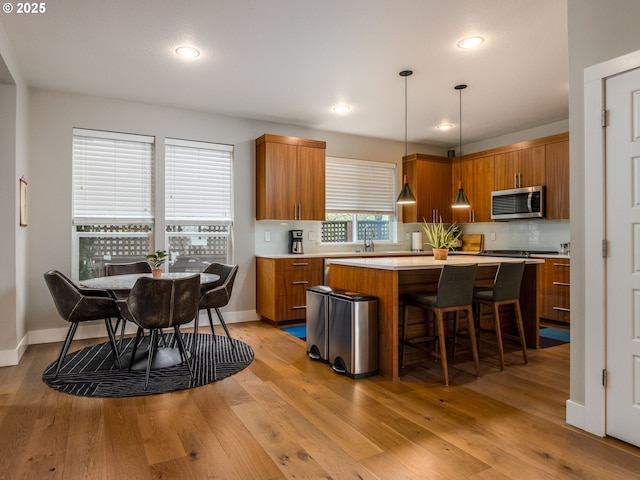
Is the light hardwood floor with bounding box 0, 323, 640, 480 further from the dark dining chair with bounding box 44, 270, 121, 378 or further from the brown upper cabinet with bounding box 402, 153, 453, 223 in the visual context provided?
the brown upper cabinet with bounding box 402, 153, 453, 223

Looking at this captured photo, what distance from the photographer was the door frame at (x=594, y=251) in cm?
219

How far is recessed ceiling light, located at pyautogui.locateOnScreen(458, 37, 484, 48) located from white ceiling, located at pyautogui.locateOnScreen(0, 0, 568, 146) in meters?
0.05

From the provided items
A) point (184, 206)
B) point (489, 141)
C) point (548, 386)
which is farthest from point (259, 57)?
point (489, 141)

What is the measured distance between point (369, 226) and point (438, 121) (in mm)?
1913

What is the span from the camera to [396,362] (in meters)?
3.05

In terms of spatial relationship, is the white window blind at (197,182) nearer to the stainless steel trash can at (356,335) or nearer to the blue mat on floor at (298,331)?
the blue mat on floor at (298,331)

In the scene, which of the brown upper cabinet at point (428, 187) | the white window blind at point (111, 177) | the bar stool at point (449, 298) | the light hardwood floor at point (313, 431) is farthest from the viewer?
the brown upper cabinet at point (428, 187)

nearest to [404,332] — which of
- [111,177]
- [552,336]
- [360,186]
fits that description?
Result: [552,336]

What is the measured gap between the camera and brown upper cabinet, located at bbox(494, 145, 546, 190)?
17.6 feet

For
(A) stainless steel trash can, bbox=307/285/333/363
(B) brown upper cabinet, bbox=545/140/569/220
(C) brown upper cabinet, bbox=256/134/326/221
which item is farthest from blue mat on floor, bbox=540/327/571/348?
(C) brown upper cabinet, bbox=256/134/326/221

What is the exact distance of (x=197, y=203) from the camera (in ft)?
16.5

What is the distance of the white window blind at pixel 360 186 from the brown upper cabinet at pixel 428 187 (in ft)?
0.93

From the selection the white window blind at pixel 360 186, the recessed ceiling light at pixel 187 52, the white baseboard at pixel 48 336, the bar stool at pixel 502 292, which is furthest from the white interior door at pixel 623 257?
the white baseboard at pixel 48 336

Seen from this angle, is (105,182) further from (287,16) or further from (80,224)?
(287,16)
